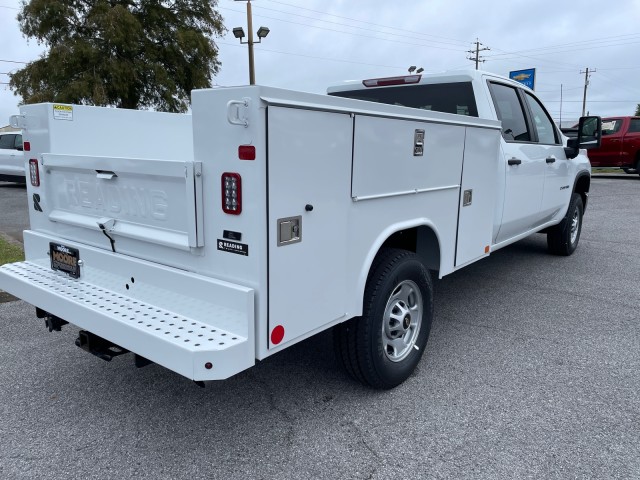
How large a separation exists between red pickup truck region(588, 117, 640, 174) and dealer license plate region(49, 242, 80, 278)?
59.8 feet

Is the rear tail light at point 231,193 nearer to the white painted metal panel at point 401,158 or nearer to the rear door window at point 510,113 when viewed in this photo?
the white painted metal panel at point 401,158

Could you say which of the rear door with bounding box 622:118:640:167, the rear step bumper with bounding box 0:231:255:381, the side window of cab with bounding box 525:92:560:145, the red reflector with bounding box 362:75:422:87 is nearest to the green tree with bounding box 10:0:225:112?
the rear door with bounding box 622:118:640:167

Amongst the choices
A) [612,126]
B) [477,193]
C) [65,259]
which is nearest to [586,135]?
[477,193]

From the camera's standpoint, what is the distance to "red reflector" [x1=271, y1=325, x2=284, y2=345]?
2.42 m

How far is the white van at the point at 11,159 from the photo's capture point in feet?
50.8

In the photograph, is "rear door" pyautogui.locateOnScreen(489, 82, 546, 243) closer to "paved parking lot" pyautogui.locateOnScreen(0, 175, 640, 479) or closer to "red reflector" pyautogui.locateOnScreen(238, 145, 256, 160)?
"paved parking lot" pyautogui.locateOnScreen(0, 175, 640, 479)

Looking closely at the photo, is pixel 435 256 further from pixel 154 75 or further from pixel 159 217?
pixel 154 75

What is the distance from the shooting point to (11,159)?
51.2 feet

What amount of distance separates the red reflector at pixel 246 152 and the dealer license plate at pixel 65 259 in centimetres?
150

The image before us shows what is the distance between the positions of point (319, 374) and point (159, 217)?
1.57m

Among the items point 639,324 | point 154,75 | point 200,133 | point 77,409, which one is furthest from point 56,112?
point 154,75

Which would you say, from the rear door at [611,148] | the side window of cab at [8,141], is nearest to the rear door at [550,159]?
the rear door at [611,148]

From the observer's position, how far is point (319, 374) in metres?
3.60

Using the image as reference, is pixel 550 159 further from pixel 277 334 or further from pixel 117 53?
pixel 117 53
